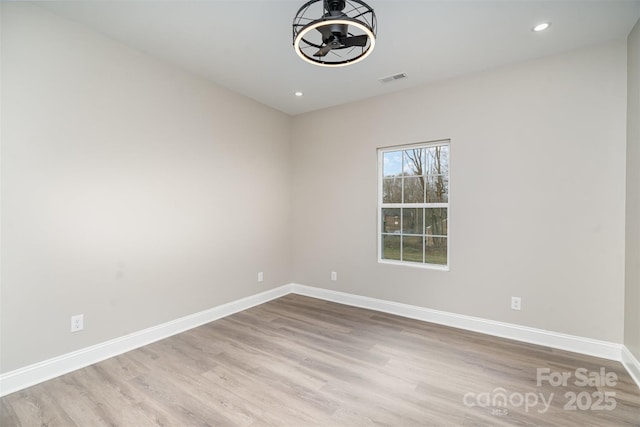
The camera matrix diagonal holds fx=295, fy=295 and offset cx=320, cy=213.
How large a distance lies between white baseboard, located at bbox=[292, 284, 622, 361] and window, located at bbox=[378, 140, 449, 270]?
1.87 feet

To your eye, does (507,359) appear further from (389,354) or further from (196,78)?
(196,78)

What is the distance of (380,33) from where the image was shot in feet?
8.39

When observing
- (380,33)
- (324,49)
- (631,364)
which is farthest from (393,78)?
(631,364)

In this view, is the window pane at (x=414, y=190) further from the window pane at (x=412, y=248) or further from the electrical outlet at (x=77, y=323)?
the electrical outlet at (x=77, y=323)

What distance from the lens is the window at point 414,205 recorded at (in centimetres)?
358

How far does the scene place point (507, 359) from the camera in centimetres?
263

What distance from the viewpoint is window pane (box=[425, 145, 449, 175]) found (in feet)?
11.6

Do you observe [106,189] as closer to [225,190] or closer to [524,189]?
[225,190]

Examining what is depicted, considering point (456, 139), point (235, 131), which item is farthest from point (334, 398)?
point (235, 131)

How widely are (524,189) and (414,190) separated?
1168 millimetres

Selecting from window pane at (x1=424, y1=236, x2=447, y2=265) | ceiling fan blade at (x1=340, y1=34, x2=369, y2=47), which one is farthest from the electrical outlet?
window pane at (x1=424, y1=236, x2=447, y2=265)

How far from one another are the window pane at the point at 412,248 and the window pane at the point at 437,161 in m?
0.84

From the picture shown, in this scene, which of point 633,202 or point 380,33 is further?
point 380,33

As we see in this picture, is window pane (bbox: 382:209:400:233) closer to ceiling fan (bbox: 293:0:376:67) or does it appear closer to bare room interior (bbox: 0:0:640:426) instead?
bare room interior (bbox: 0:0:640:426)
